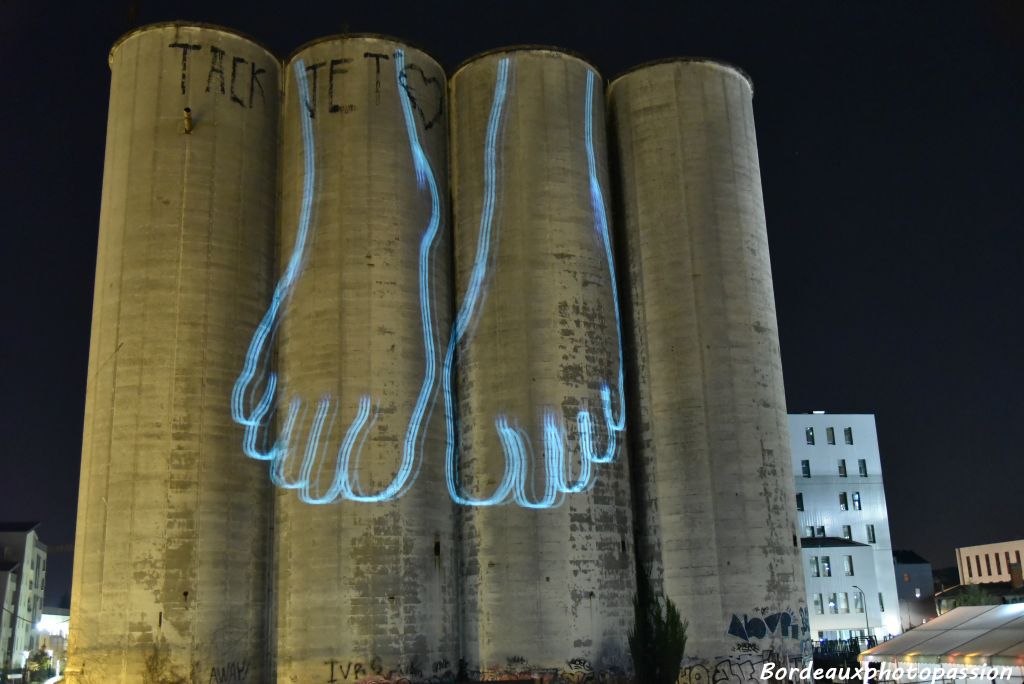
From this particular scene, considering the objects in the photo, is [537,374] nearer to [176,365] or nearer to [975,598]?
[176,365]

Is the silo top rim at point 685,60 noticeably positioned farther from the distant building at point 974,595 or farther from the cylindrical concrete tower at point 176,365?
the distant building at point 974,595

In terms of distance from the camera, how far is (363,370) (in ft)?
113

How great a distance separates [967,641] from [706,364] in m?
17.2

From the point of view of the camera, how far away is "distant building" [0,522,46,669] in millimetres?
78938

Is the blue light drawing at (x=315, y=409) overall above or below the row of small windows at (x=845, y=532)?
above

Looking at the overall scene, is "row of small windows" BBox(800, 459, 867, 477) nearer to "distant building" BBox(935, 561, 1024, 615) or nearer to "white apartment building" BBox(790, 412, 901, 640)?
"white apartment building" BBox(790, 412, 901, 640)

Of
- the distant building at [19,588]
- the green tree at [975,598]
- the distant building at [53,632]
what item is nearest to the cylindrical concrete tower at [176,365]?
the green tree at [975,598]

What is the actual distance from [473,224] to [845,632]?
46614 millimetres

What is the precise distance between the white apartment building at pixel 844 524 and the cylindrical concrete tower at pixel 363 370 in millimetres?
41993

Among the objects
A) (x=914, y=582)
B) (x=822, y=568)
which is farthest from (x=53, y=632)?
(x=914, y=582)

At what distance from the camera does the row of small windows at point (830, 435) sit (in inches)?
2913

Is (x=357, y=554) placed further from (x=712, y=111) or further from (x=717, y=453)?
(x=712, y=111)

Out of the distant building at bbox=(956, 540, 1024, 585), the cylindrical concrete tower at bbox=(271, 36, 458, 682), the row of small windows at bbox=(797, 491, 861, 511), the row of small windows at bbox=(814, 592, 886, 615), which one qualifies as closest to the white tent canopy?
the cylindrical concrete tower at bbox=(271, 36, 458, 682)

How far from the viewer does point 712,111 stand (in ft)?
133
